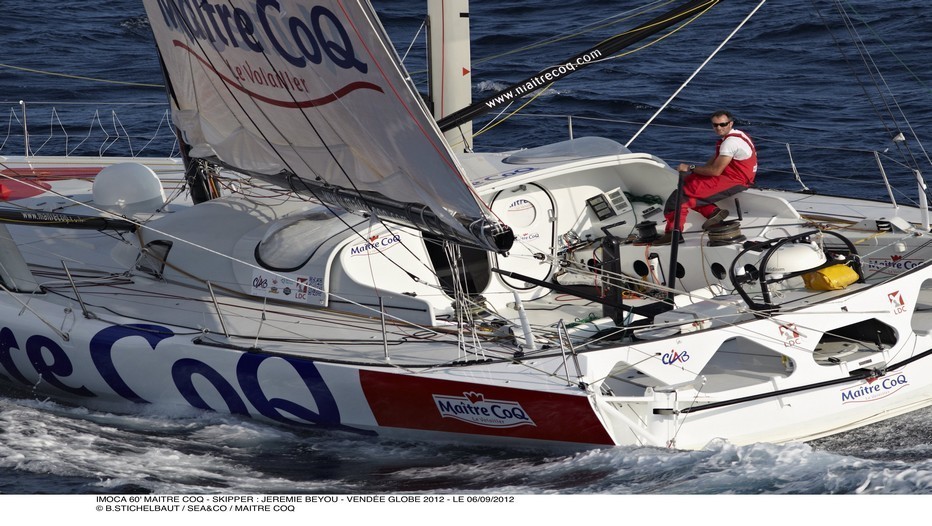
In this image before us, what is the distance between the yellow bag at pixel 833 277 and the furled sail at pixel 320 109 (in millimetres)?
2497

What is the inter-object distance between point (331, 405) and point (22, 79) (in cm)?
1121

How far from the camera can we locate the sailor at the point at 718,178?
8.48m

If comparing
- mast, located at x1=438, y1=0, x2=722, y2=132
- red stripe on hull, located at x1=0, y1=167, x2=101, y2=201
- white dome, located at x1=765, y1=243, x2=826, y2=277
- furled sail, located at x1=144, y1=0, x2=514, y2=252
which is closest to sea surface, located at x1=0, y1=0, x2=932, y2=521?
red stripe on hull, located at x1=0, y1=167, x2=101, y2=201

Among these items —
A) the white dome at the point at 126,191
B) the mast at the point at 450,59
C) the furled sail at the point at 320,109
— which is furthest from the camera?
the mast at the point at 450,59

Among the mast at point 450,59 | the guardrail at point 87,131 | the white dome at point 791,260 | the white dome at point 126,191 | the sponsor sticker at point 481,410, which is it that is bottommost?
the sponsor sticker at point 481,410

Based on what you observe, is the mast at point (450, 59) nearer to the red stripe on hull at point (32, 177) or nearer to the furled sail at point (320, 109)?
the furled sail at point (320, 109)

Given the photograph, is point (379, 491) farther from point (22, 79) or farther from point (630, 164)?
point (22, 79)

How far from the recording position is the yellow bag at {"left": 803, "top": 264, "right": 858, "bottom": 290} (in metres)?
7.56

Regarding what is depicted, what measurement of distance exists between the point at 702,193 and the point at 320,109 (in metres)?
3.18

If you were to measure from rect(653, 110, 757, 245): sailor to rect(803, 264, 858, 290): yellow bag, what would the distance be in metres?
1.04

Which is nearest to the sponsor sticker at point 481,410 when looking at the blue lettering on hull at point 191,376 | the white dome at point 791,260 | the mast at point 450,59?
the blue lettering on hull at point 191,376

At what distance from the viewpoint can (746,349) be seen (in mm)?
7820

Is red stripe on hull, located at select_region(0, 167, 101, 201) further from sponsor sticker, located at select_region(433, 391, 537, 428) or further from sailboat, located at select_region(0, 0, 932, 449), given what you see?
sponsor sticker, located at select_region(433, 391, 537, 428)

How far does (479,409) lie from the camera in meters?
6.90
